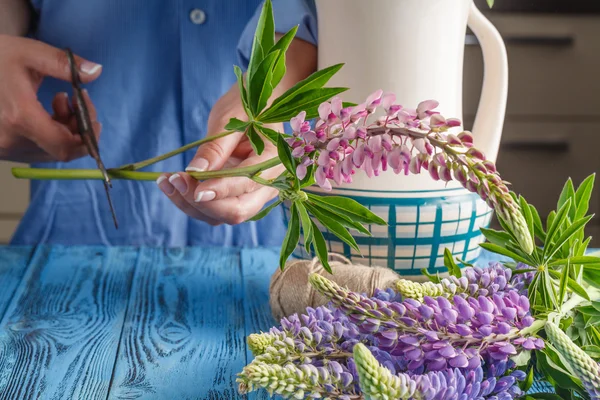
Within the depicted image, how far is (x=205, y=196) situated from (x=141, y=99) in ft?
1.37

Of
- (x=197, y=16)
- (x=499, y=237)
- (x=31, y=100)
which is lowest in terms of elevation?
(x=499, y=237)

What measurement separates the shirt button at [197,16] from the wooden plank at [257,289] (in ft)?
1.03

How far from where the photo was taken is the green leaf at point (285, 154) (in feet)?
1.34

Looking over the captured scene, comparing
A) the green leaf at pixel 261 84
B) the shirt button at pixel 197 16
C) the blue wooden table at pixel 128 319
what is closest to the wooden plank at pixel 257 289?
the blue wooden table at pixel 128 319

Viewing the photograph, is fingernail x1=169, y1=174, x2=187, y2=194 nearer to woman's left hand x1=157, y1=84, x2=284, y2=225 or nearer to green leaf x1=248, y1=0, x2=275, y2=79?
woman's left hand x1=157, y1=84, x2=284, y2=225

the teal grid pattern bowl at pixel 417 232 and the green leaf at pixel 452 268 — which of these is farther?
the teal grid pattern bowl at pixel 417 232

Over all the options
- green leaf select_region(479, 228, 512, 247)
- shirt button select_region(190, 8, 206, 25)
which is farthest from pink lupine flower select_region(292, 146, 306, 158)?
shirt button select_region(190, 8, 206, 25)

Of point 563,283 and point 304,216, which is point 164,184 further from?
point 563,283

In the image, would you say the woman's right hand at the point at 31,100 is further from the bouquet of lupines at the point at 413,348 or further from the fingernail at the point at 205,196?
the bouquet of lupines at the point at 413,348

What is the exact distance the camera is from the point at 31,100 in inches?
29.9

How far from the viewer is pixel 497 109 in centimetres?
67

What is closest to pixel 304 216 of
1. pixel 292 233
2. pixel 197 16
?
pixel 292 233

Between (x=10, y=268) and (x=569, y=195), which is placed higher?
(x=569, y=195)

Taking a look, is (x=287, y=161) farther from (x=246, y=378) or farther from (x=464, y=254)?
(x=464, y=254)
